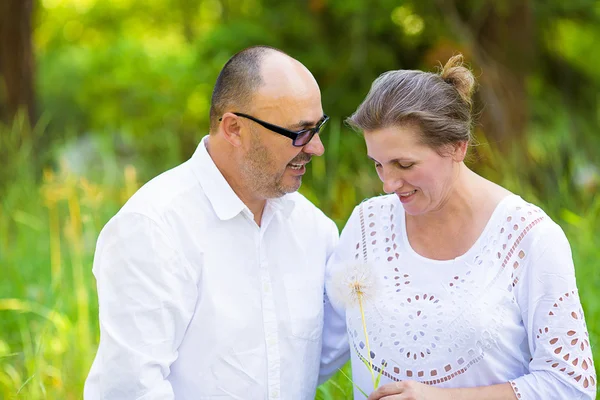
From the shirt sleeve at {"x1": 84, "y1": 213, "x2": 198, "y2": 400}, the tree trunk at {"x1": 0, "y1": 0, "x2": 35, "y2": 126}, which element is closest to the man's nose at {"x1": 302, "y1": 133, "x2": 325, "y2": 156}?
the shirt sleeve at {"x1": 84, "y1": 213, "x2": 198, "y2": 400}

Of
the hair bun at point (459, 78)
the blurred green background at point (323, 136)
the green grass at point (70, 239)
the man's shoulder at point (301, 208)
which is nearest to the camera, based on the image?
the hair bun at point (459, 78)

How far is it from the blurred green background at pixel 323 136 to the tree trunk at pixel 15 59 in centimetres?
1

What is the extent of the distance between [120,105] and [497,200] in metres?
9.60

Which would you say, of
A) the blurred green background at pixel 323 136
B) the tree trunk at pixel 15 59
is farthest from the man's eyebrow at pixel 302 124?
the tree trunk at pixel 15 59

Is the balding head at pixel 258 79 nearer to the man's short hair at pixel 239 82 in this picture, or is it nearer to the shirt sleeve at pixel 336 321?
the man's short hair at pixel 239 82

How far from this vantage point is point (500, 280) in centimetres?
251

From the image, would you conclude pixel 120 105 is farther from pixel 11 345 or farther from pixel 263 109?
pixel 263 109

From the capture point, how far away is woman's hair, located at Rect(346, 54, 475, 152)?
8.30ft

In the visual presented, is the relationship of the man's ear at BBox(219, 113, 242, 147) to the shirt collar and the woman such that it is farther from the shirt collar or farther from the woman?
the woman

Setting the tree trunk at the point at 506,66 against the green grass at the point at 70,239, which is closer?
the green grass at the point at 70,239

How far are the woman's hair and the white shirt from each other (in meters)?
0.57

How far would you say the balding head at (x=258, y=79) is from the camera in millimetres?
2762

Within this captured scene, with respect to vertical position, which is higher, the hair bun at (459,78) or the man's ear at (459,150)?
the hair bun at (459,78)

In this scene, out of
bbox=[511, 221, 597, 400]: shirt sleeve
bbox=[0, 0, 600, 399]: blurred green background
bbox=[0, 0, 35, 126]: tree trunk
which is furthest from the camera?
bbox=[0, 0, 35, 126]: tree trunk
